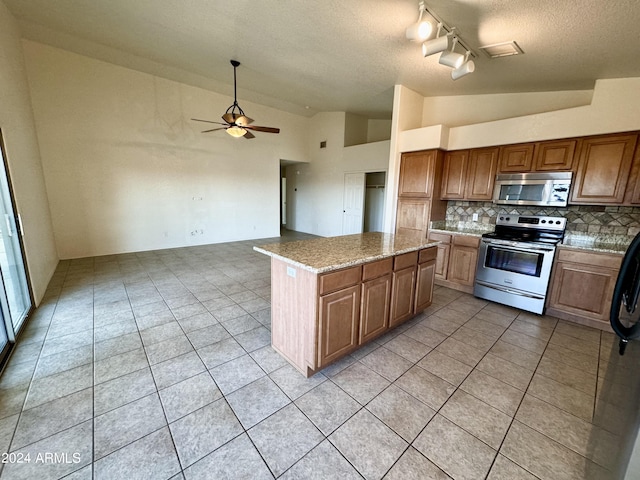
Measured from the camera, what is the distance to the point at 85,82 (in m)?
4.84

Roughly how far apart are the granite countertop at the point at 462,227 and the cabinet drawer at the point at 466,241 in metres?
0.06

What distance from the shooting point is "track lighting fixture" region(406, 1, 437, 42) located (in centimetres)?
231

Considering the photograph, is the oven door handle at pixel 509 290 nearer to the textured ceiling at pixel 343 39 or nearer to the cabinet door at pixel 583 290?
the cabinet door at pixel 583 290

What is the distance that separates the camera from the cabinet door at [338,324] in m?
1.94

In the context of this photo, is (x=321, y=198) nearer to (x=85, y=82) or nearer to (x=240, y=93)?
(x=240, y=93)

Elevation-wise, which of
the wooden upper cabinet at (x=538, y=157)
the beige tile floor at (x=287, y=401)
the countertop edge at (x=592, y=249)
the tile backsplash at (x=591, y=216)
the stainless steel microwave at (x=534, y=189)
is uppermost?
the wooden upper cabinet at (x=538, y=157)

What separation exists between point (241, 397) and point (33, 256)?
3518 mm

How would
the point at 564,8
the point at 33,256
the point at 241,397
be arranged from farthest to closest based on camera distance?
the point at 33,256
the point at 564,8
the point at 241,397

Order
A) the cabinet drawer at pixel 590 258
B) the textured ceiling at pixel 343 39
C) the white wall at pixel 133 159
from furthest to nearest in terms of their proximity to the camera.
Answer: the white wall at pixel 133 159
the cabinet drawer at pixel 590 258
the textured ceiling at pixel 343 39

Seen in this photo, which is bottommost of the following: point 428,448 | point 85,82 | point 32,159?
point 428,448

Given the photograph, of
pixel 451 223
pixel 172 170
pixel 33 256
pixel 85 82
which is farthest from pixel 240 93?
pixel 451 223

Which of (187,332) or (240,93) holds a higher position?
(240,93)

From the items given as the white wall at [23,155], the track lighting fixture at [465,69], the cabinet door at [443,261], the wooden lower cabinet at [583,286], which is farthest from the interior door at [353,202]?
the white wall at [23,155]

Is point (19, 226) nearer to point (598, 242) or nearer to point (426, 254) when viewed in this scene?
point (426, 254)
